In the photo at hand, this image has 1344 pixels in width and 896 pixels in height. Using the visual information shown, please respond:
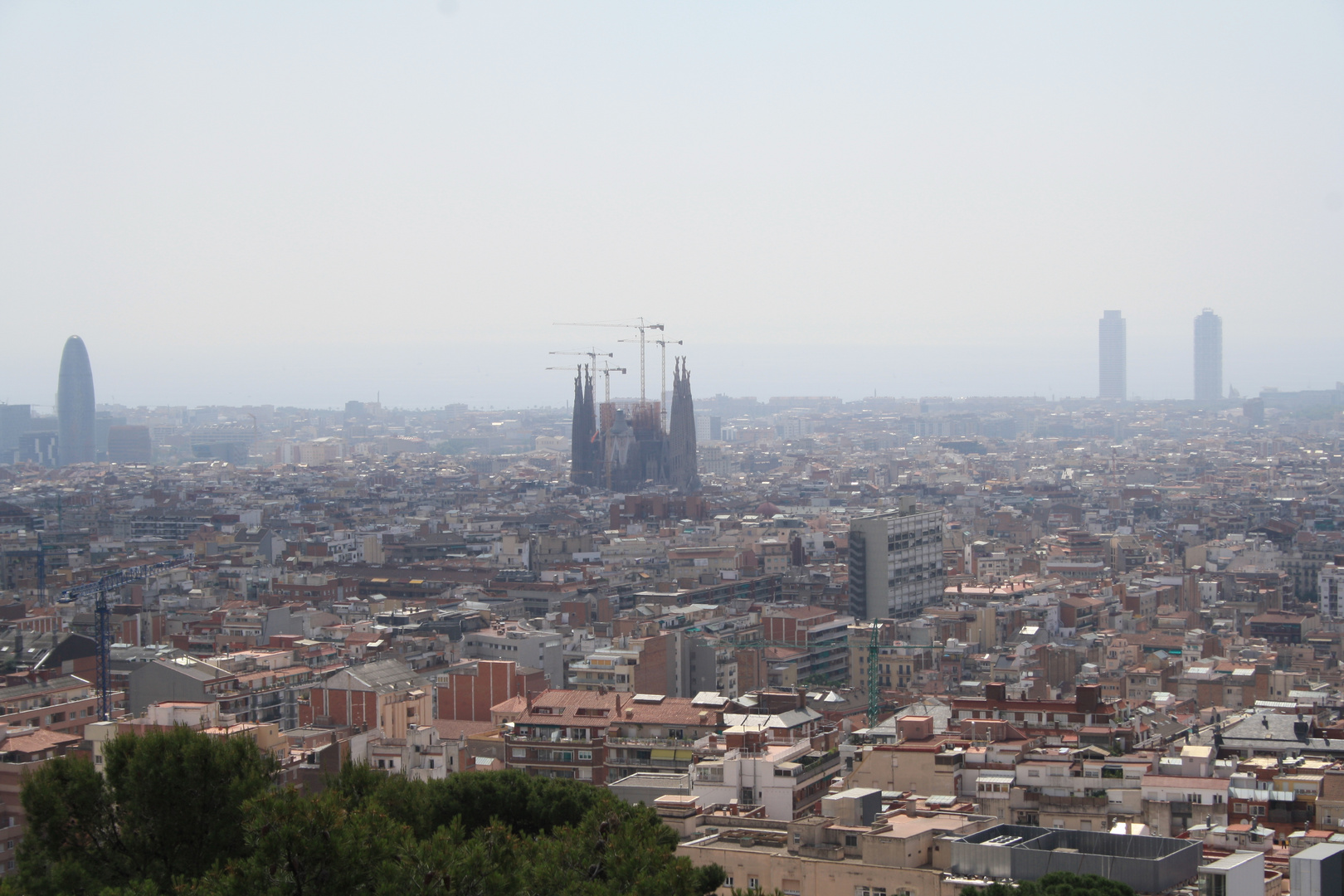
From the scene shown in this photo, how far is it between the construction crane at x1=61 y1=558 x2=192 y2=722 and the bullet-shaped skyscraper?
4579 inches

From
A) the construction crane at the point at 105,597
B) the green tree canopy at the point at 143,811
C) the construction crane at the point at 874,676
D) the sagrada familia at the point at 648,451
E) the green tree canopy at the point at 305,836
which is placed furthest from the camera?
the sagrada familia at the point at 648,451

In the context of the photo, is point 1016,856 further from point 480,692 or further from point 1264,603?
point 1264,603

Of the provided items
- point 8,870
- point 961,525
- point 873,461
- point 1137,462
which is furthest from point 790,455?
point 8,870

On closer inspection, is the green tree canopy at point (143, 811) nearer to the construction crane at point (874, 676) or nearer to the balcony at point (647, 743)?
the balcony at point (647, 743)

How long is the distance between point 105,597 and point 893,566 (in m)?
22.7

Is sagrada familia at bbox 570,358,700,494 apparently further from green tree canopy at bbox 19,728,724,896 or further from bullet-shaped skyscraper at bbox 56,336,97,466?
green tree canopy at bbox 19,728,724,896

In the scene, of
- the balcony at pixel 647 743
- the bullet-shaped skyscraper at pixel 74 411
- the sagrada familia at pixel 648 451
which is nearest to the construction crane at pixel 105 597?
the balcony at pixel 647 743

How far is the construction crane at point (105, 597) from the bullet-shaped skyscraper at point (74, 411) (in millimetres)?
116301

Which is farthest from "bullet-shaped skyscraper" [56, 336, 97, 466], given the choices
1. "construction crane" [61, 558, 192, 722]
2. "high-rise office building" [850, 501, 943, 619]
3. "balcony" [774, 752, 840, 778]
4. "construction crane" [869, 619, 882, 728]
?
"balcony" [774, 752, 840, 778]

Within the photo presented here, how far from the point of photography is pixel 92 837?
1772 cm

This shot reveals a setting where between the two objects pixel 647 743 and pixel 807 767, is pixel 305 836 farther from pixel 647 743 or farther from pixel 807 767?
pixel 647 743

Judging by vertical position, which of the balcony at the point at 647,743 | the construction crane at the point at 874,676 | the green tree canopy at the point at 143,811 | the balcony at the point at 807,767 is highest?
the green tree canopy at the point at 143,811

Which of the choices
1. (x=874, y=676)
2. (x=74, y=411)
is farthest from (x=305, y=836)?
(x=74, y=411)

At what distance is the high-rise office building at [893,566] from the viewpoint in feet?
173
